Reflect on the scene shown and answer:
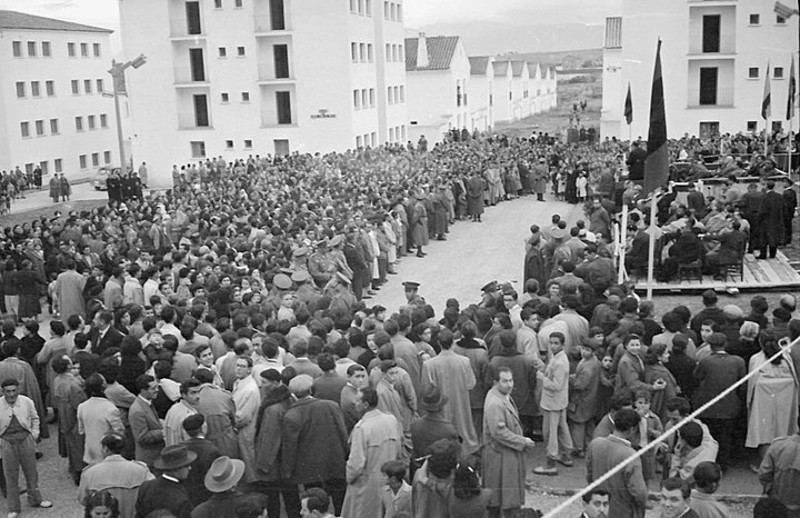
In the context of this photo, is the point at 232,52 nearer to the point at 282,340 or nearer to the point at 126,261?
the point at 126,261

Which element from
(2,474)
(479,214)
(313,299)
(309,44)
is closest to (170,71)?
(309,44)

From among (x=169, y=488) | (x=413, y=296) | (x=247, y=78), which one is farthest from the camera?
(x=247, y=78)

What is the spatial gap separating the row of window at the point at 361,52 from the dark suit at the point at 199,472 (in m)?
35.0

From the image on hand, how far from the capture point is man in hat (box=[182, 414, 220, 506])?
21.6 ft

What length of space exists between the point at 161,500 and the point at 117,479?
23.9 inches

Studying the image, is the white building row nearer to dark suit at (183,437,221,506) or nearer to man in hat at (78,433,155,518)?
dark suit at (183,437,221,506)

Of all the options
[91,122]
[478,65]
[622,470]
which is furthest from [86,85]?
[622,470]

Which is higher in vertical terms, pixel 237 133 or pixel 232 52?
pixel 232 52

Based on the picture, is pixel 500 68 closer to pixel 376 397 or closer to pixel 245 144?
pixel 245 144

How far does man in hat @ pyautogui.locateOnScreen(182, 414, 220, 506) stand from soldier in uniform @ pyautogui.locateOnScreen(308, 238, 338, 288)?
7.78 meters

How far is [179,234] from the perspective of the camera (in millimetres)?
18734

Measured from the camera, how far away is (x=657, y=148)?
37.4 ft

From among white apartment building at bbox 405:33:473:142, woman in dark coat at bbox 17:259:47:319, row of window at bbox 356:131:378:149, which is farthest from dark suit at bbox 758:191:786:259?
white apartment building at bbox 405:33:473:142

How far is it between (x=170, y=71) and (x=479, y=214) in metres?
22.8
